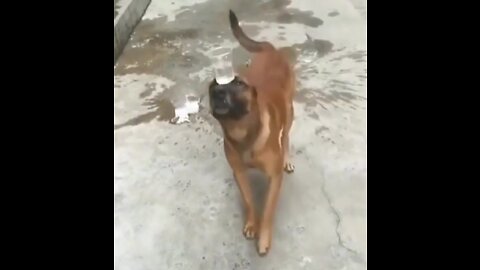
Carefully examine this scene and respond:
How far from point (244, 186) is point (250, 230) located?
0.18 meters

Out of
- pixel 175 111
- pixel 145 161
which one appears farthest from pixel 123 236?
pixel 175 111

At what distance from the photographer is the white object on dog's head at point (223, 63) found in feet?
10.5

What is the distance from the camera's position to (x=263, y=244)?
196 cm

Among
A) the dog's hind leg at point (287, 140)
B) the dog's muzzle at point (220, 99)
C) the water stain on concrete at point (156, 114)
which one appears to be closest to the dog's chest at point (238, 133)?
the dog's muzzle at point (220, 99)

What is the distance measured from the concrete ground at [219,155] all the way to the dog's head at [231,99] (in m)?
0.57

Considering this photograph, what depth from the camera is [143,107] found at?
2945 millimetres

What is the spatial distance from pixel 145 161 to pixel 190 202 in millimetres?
373

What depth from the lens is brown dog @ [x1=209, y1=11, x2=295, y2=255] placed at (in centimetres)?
165

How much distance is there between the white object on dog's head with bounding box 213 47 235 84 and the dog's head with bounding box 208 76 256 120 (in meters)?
1.48

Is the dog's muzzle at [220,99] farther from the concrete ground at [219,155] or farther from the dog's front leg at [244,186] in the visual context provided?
the concrete ground at [219,155]

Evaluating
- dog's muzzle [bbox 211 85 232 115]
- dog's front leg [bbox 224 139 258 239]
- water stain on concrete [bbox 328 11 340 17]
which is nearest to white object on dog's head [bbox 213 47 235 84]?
water stain on concrete [bbox 328 11 340 17]

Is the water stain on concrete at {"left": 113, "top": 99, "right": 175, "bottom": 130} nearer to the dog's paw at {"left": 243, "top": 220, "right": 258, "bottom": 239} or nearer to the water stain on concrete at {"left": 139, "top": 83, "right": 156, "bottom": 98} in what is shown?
the water stain on concrete at {"left": 139, "top": 83, "right": 156, "bottom": 98}

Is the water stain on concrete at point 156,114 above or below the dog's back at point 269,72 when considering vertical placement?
below

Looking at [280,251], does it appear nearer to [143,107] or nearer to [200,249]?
[200,249]
